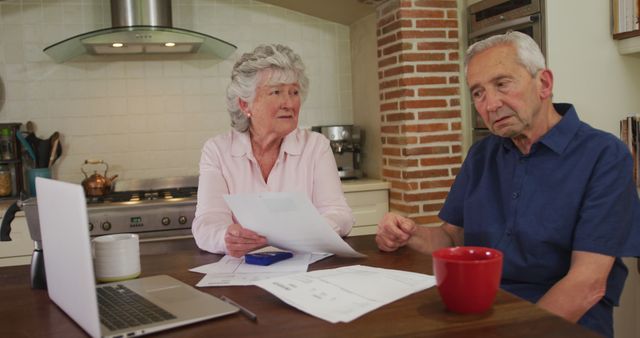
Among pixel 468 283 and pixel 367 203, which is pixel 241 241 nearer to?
pixel 468 283

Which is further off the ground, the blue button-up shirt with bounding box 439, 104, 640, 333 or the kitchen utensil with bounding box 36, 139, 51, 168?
the kitchen utensil with bounding box 36, 139, 51, 168

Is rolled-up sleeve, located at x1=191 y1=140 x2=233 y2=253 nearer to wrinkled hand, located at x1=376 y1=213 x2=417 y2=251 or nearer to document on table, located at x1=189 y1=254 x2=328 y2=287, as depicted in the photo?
document on table, located at x1=189 y1=254 x2=328 y2=287

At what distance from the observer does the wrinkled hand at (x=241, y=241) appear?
1655 mm

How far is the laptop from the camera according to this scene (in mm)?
1026

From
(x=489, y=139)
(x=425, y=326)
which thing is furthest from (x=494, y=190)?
(x=425, y=326)

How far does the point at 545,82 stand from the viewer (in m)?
1.67

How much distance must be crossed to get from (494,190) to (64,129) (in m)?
3.08

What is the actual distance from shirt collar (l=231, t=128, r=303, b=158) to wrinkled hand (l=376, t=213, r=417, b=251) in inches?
25.6

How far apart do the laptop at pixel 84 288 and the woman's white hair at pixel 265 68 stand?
39.9 inches

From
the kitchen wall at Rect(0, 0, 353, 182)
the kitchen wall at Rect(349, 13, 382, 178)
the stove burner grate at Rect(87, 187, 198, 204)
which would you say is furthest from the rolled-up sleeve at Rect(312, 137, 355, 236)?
the kitchen wall at Rect(0, 0, 353, 182)

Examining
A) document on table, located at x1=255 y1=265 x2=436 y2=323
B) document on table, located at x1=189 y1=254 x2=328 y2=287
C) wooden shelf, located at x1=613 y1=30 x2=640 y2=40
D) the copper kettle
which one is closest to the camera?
document on table, located at x1=255 y1=265 x2=436 y2=323

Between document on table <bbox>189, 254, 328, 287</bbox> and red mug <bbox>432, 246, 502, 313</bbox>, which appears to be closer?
red mug <bbox>432, 246, 502, 313</bbox>

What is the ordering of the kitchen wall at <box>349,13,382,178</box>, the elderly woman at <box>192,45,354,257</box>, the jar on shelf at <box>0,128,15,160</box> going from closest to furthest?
the elderly woman at <box>192,45,354,257</box>
the jar on shelf at <box>0,128,15,160</box>
the kitchen wall at <box>349,13,382,178</box>

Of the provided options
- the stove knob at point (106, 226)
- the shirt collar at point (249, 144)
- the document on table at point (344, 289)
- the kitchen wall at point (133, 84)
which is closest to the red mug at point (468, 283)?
the document on table at point (344, 289)
